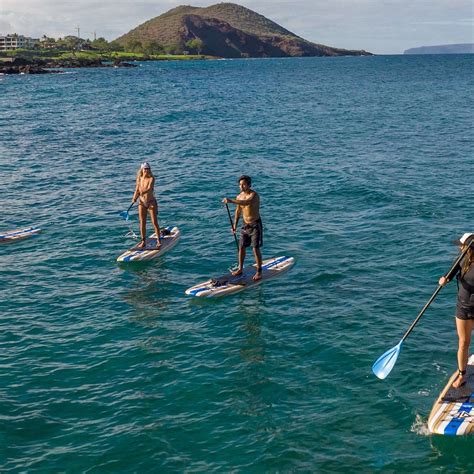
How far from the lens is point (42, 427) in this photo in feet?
42.8

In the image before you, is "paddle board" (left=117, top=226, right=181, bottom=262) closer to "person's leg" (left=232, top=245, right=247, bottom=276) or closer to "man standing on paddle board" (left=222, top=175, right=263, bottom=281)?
"person's leg" (left=232, top=245, right=247, bottom=276)

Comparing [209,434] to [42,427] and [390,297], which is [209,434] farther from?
[390,297]

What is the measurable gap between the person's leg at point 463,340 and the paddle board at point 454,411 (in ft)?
0.48

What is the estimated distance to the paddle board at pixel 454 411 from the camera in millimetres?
12172

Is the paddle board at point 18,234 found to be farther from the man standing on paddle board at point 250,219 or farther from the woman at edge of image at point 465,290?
the woman at edge of image at point 465,290

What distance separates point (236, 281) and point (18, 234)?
996 cm

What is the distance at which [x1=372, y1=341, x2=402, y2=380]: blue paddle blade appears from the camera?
46.2 feet

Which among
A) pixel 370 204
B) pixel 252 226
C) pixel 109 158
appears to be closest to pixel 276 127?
pixel 109 158

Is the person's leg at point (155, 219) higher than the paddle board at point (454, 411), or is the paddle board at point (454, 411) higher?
the person's leg at point (155, 219)

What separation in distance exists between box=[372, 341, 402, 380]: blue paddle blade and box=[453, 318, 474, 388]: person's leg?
1381mm

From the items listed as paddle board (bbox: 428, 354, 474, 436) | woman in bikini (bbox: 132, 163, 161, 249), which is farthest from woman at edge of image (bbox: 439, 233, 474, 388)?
woman in bikini (bbox: 132, 163, 161, 249)

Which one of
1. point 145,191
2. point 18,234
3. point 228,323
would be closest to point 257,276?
point 228,323

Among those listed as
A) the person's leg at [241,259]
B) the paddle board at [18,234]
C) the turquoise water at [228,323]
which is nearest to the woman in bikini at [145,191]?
the turquoise water at [228,323]

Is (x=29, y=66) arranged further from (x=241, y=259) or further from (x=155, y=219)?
(x=241, y=259)
